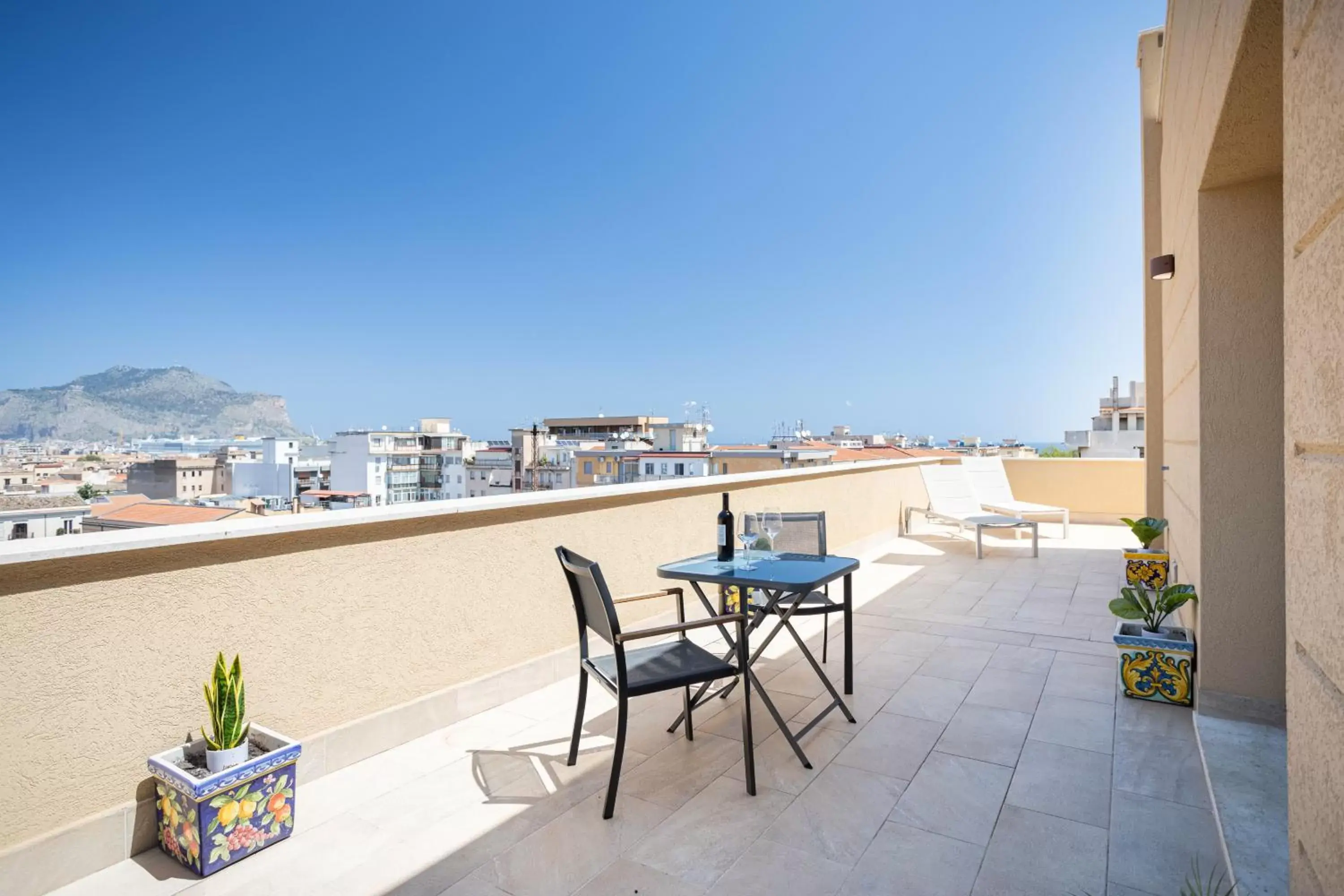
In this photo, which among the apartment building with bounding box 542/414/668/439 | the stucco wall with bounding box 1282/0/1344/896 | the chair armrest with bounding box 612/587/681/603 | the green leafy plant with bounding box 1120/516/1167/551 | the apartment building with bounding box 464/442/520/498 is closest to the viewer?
the stucco wall with bounding box 1282/0/1344/896

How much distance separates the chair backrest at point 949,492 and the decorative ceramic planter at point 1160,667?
4.04m

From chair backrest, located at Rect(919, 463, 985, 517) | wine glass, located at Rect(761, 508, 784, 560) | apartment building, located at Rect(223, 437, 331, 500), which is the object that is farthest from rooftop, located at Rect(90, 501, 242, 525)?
apartment building, located at Rect(223, 437, 331, 500)

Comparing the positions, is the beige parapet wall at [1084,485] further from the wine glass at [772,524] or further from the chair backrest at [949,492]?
the wine glass at [772,524]

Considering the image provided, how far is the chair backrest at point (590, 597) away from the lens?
207cm

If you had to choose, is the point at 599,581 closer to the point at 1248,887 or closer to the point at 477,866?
the point at 477,866

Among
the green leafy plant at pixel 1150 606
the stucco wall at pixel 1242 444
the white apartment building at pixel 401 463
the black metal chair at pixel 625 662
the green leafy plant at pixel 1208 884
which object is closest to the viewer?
the green leafy plant at pixel 1208 884

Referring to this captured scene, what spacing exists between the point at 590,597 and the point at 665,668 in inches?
14.5

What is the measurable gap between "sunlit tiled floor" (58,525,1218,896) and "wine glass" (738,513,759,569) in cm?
68

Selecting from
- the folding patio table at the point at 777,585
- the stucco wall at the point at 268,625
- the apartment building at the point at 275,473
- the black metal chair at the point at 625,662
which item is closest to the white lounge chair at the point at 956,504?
the folding patio table at the point at 777,585

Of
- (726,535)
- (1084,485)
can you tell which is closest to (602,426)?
(1084,485)

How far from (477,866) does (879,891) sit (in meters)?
1.11

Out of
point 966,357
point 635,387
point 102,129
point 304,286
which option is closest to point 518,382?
A: point 635,387

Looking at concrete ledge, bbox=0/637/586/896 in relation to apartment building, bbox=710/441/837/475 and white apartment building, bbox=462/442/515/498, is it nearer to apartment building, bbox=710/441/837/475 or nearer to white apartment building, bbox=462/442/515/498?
apartment building, bbox=710/441/837/475

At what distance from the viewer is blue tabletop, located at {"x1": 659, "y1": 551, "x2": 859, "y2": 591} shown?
253cm
